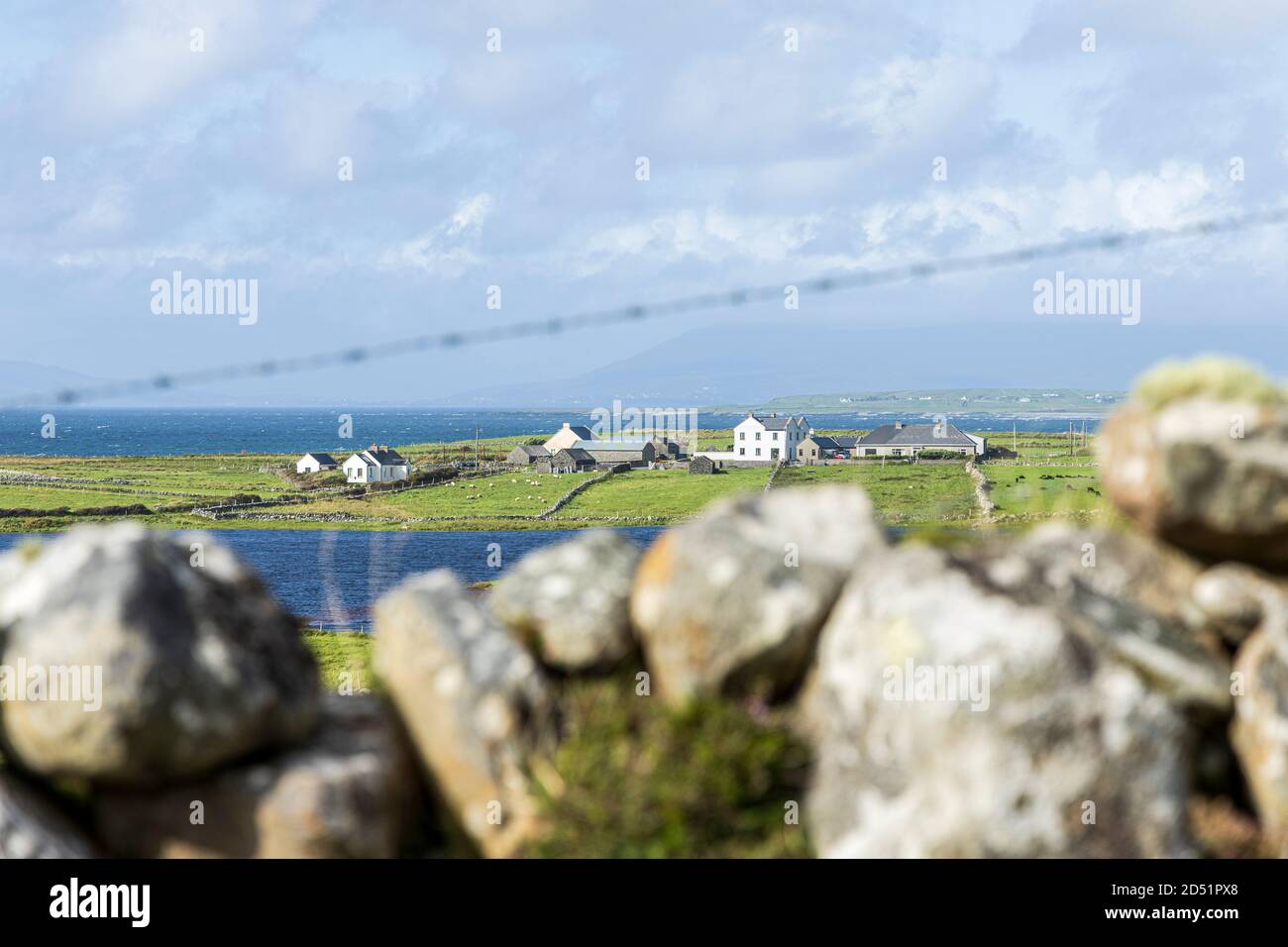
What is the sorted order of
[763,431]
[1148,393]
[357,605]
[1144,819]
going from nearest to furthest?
[1144,819]
[1148,393]
[357,605]
[763,431]

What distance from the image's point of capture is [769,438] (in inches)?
6073

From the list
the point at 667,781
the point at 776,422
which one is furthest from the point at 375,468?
the point at 667,781

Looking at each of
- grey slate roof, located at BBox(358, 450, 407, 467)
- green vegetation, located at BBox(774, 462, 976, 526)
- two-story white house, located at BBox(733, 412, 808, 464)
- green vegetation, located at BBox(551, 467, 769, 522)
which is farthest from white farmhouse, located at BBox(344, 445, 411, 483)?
green vegetation, located at BBox(774, 462, 976, 526)

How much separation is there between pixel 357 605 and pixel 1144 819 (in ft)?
229

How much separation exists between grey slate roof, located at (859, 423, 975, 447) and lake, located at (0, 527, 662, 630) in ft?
179

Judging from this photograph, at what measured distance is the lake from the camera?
79.6 m

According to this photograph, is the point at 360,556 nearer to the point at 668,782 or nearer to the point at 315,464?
the point at 315,464

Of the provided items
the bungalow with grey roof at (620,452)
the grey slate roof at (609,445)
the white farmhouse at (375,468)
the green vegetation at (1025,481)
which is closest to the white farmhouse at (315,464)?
the white farmhouse at (375,468)

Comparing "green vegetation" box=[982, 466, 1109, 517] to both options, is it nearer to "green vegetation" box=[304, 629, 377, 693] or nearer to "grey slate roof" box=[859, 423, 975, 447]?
"grey slate roof" box=[859, 423, 975, 447]

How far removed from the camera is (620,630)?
8.30 metres

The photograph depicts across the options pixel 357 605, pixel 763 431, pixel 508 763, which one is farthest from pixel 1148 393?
pixel 763 431

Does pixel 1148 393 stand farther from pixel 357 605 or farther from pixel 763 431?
pixel 763 431

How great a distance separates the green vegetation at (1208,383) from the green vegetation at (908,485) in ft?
236

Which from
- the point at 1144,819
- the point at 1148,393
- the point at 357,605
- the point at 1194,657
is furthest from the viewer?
the point at 357,605
